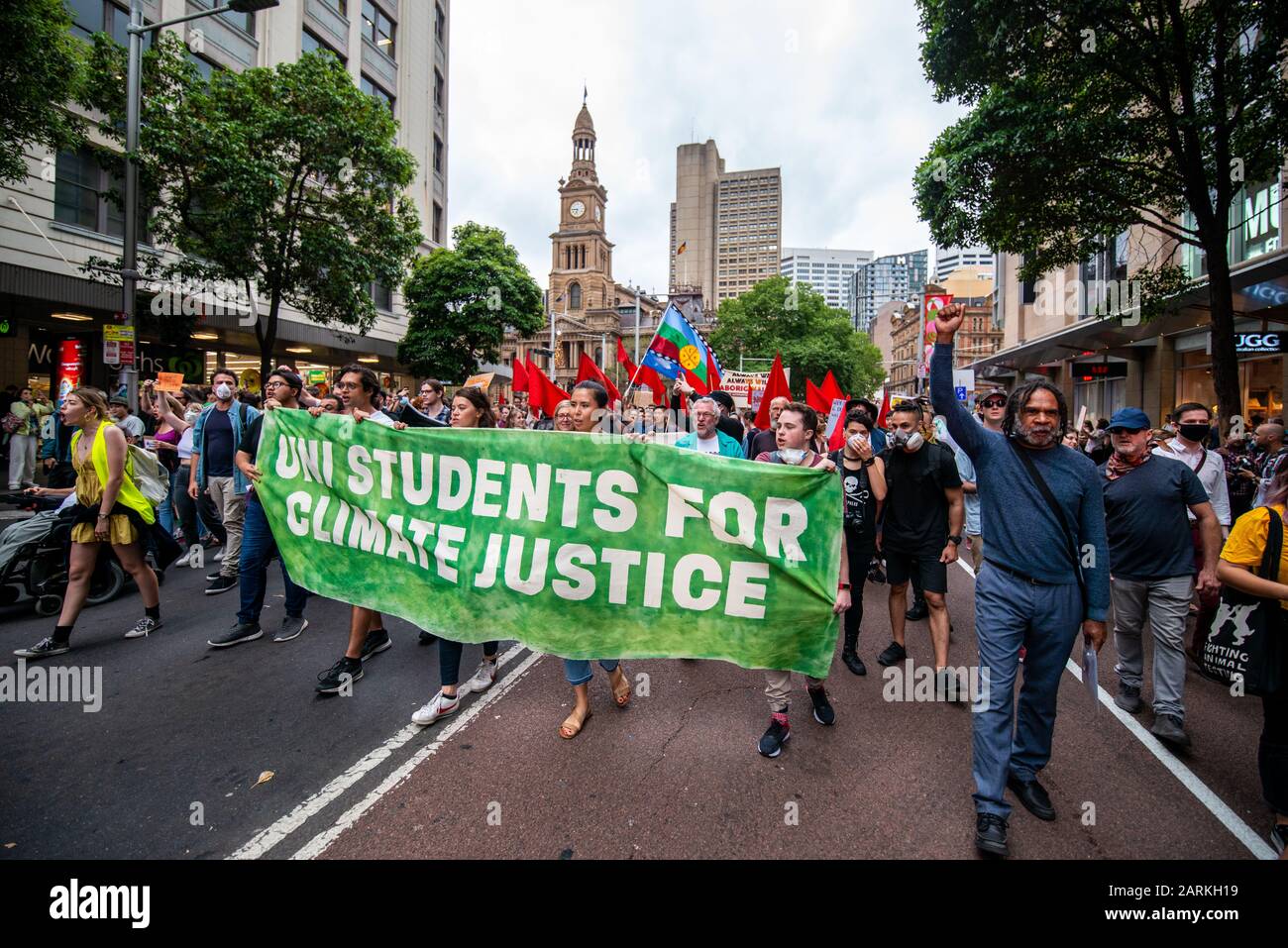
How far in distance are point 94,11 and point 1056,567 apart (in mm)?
24206

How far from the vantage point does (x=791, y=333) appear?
52.5 meters

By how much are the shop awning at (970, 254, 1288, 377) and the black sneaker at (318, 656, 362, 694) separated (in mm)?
14703

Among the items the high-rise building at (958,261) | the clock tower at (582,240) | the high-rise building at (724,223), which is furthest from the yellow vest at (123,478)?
the high-rise building at (958,261)

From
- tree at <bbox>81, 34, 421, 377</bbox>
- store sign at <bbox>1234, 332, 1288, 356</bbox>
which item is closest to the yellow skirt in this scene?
tree at <bbox>81, 34, 421, 377</bbox>

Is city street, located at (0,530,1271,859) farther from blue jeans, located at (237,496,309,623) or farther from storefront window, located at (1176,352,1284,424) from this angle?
storefront window, located at (1176,352,1284,424)

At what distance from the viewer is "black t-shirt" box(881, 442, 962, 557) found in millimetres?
4754

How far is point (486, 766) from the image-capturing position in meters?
3.35

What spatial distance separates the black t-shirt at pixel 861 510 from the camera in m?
4.98

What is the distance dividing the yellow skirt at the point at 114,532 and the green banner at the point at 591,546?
2282 mm

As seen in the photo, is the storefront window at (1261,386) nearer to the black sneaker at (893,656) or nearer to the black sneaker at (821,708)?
the black sneaker at (893,656)

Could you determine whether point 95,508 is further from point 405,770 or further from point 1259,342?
point 1259,342
